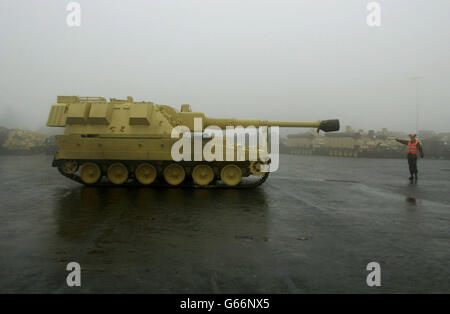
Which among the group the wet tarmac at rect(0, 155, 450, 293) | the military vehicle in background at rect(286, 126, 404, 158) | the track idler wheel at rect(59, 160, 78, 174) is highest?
the military vehicle in background at rect(286, 126, 404, 158)

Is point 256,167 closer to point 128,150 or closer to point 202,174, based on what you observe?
point 202,174

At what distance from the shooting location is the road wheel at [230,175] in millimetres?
11820

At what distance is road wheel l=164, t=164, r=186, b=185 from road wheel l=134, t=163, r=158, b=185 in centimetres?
45

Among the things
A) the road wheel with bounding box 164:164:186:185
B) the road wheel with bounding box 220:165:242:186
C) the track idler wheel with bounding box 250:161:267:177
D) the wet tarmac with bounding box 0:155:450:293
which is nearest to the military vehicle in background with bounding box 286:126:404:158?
the track idler wheel with bounding box 250:161:267:177

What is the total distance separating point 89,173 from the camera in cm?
1216

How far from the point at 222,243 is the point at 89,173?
857cm

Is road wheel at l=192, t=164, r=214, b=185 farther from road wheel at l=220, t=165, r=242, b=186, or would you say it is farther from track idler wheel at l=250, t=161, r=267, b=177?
track idler wheel at l=250, t=161, r=267, b=177

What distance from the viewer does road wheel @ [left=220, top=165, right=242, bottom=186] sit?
11820 millimetres

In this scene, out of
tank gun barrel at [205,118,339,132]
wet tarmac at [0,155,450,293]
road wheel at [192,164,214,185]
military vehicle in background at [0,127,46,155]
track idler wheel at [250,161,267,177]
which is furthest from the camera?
military vehicle in background at [0,127,46,155]

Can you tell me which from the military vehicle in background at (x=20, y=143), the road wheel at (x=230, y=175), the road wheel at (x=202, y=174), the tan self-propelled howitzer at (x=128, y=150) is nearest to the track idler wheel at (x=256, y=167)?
the tan self-propelled howitzer at (x=128, y=150)

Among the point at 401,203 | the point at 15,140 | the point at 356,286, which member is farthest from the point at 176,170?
the point at 15,140

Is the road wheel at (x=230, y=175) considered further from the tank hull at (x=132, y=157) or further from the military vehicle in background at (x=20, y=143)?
the military vehicle in background at (x=20, y=143)

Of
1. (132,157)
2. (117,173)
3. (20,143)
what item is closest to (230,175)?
(132,157)
